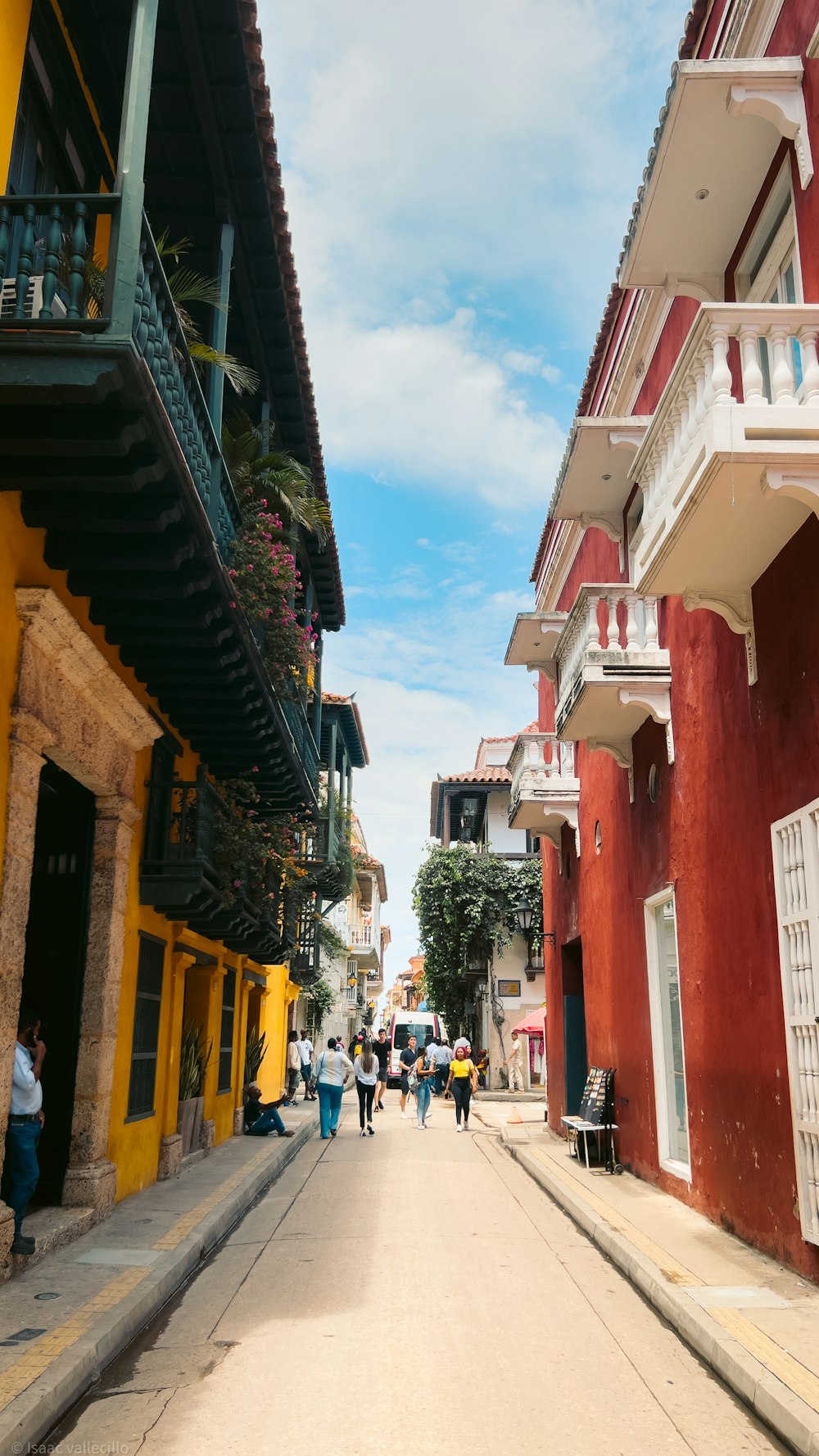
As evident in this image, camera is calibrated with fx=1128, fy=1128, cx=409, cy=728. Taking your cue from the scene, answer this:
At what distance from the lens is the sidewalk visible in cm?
484

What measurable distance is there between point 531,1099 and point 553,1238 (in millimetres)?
19323

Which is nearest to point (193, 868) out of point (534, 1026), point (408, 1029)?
point (534, 1026)

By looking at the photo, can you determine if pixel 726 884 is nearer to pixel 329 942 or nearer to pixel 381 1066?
pixel 381 1066

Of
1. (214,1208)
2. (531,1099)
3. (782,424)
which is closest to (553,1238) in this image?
(214,1208)

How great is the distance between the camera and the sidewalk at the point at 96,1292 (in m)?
4.84

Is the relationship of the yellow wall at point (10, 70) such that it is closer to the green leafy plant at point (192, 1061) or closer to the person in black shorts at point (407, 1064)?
the green leafy plant at point (192, 1061)

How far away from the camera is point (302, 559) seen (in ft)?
57.3

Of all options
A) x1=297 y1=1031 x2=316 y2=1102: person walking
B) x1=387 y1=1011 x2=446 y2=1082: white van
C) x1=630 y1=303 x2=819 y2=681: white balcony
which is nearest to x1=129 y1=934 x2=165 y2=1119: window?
x1=630 y1=303 x2=819 y2=681: white balcony

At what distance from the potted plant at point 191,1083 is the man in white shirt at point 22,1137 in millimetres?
5403

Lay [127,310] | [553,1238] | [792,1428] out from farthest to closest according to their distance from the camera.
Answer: [553,1238]
[127,310]
[792,1428]

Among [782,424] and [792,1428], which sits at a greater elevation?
[782,424]

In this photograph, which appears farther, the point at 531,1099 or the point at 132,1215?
the point at 531,1099

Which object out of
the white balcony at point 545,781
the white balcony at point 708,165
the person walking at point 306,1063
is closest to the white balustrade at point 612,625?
the white balcony at point 708,165

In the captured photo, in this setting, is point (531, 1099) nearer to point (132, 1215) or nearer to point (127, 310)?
point (132, 1215)
